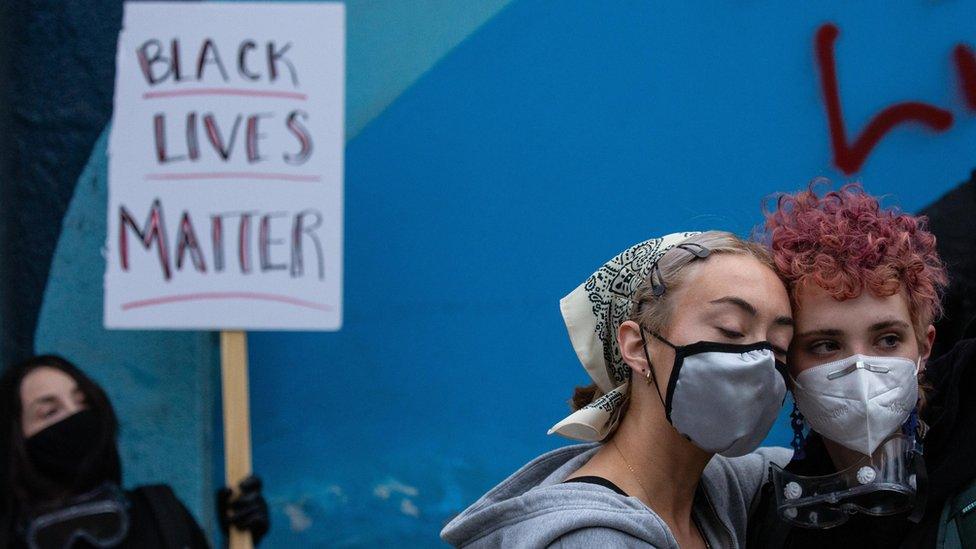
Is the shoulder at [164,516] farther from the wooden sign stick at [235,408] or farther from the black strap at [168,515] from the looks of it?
the wooden sign stick at [235,408]

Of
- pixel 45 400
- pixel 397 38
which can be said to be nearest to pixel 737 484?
pixel 45 400

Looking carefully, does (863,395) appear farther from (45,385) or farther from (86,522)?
(45,385)

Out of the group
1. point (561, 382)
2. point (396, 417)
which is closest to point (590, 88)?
point (561, 382)

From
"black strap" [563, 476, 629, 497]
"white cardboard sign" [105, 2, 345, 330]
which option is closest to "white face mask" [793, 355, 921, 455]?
"black strap" [563, 476, 629, 497]

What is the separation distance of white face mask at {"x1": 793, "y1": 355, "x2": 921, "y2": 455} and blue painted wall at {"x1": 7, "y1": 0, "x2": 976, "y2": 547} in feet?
6.37

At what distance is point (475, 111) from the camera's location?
13.3 ft

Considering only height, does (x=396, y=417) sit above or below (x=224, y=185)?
below

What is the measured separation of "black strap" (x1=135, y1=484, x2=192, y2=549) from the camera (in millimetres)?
3406

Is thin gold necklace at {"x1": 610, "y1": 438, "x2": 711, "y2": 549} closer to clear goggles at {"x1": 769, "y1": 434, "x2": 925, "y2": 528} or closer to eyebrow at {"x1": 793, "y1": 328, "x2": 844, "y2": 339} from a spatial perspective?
clear goggles at {"x1": 769, "y1": 434, "x2": 925, "y2": 528}

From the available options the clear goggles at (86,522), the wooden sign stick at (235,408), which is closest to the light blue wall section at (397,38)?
the wooden sign stick at (235,408)

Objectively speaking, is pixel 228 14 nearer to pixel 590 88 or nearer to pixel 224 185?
pixel 224 185

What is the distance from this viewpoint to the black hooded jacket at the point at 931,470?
6.81 ft

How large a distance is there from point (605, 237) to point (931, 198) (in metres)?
1.06

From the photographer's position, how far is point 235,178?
139 inches
